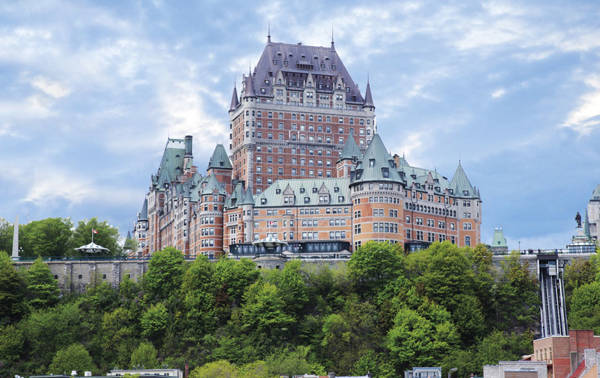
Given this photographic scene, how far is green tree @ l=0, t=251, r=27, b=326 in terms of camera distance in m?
167

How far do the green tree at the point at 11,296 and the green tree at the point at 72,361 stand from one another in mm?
16769

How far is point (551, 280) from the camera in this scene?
10500 cm

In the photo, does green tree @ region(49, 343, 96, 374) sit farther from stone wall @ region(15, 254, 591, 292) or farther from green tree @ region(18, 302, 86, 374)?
stone wall @ region(15, 254, 591, 292)

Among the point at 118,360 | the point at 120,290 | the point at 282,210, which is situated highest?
the point at 282,210

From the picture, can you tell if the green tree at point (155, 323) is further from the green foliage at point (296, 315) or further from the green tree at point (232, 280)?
the green tree at point (232, 280)

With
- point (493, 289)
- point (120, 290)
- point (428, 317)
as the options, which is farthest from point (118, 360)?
point (493, 289)

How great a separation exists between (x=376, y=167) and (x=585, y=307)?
160 ft

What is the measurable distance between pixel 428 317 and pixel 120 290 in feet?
169

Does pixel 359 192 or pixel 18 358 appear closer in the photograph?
pixel 18 358

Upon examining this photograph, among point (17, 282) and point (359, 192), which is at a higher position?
point (359, 192)

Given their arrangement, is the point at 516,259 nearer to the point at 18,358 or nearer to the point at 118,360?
the point at 118,360

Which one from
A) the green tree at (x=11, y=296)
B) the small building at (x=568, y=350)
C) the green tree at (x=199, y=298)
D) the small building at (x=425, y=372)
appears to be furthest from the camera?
the green tree at (x=11, y=296)

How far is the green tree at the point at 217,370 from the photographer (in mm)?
137500

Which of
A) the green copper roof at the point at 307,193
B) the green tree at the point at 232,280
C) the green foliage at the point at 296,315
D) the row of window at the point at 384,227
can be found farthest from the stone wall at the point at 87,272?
the row of window at the point at 384,227
